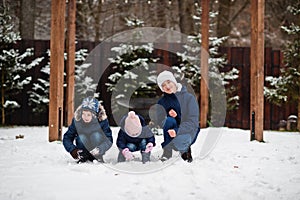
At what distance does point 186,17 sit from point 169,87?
7.06 meters

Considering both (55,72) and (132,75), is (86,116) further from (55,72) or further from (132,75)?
(132,75)

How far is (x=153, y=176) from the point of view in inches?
113

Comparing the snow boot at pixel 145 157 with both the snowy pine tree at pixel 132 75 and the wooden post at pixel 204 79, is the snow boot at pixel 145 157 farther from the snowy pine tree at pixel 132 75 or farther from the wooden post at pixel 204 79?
the snowy pine tree at pixel 132 75

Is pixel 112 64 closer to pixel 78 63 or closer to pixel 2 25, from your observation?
pixel 78 63

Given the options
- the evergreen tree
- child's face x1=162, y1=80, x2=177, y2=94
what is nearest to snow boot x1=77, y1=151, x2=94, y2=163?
child's face x1=162, y1=80, x2=177, y2=94

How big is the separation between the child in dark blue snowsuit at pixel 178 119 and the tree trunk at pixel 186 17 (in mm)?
6800

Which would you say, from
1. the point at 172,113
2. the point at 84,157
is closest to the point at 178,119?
the point at 172,113

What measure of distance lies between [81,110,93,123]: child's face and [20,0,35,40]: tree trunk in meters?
6.33

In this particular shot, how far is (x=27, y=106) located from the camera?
7.52 meters

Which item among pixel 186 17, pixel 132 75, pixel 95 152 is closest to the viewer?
pixel 95 152

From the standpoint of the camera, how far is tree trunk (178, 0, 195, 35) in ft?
33.6

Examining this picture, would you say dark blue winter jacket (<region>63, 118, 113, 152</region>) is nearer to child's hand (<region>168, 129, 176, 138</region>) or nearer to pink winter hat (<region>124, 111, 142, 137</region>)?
pink winter hat (<region>124, 111, 142, 137</region>)

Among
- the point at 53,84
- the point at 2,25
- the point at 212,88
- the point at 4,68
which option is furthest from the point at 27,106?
the point at 212,88

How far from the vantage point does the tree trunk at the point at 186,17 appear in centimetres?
1023
